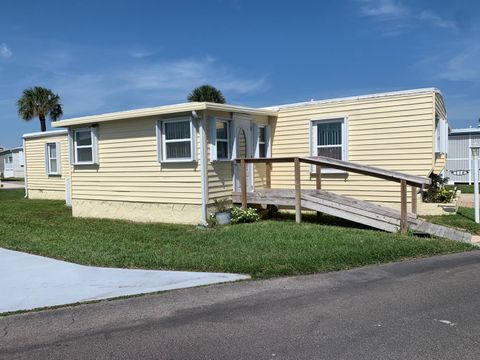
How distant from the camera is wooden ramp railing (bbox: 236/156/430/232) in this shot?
8703mm

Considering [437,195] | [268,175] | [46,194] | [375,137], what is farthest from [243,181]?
[46,194]

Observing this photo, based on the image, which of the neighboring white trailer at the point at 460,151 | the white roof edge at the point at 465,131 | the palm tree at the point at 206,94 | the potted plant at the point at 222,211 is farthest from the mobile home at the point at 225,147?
the palm tree at the point at 206,94

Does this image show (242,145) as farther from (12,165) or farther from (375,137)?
(12,165)

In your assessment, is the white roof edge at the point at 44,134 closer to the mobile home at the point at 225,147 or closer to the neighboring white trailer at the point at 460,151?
the mobile home at the point at 225,147

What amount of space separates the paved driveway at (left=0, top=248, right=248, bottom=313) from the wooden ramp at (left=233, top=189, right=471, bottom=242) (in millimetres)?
4022

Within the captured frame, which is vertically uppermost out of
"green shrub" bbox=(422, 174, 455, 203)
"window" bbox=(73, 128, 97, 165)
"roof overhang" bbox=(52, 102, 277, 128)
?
"roof overhang" bbox=(52, 102, 277, 128)

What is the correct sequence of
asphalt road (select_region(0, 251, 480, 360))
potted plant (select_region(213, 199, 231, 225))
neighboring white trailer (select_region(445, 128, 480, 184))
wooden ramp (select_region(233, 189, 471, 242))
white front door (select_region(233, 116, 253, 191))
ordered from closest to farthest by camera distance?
asphalt road (select_region(0, 251, 480, 360))
wooden ramp (select_region(233, 189, 471, 242))
potted plant (select_region(213, 199, 231, 225))
white front door (select_region(233, 116, 253, 191))
neighboring white trailer (select_region(445, 128, 480, 184))

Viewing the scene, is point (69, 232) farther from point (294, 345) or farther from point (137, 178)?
point (294, 345)

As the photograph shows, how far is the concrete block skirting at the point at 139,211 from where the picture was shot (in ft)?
36.3

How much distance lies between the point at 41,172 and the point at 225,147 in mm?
12091

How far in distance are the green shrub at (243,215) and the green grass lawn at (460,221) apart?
403 cm

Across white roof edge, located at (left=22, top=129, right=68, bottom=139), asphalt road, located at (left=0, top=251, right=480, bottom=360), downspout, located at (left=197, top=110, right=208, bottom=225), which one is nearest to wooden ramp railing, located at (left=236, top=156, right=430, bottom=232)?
downspout, located at (left=197, top=110, right=208, bottom=225)

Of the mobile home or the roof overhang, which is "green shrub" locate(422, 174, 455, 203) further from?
the roof overhang

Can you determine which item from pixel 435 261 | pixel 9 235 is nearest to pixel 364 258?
pixel 435 261
